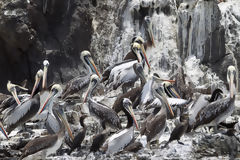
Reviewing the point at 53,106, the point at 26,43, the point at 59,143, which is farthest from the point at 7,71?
the point at 59,143

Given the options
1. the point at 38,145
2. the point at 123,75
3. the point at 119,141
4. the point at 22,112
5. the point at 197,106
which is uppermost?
the point at 123,75

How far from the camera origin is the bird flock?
8.45m

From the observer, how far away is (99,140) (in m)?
8.62

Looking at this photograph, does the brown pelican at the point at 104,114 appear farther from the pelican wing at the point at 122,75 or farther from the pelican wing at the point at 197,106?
the pelican wing at the point at 122,75

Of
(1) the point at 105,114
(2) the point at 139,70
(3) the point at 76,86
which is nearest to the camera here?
(1) the point at 105,114

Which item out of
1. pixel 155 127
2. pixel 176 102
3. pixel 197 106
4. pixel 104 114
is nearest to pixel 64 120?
pixel 104 114

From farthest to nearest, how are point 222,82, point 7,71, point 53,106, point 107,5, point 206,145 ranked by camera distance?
point 107,5 → point 7,71 → point 222,82 → point 53,106 → point 206,145

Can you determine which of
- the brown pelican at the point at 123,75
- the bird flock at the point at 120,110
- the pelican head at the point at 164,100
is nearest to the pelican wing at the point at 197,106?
the bird flock at the point at 120,110

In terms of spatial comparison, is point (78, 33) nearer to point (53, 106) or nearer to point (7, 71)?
point (7, 71)

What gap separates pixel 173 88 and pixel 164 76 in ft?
9.68

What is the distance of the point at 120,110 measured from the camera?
33.3ft

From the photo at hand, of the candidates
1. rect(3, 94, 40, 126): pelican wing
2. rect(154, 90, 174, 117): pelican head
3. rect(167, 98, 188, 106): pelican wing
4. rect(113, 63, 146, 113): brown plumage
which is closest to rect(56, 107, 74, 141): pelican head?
rect(3, 94, 40, 126): pelican wing

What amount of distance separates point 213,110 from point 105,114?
1922mm

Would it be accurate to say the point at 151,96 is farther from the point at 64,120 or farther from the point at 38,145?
the point at 38,145
